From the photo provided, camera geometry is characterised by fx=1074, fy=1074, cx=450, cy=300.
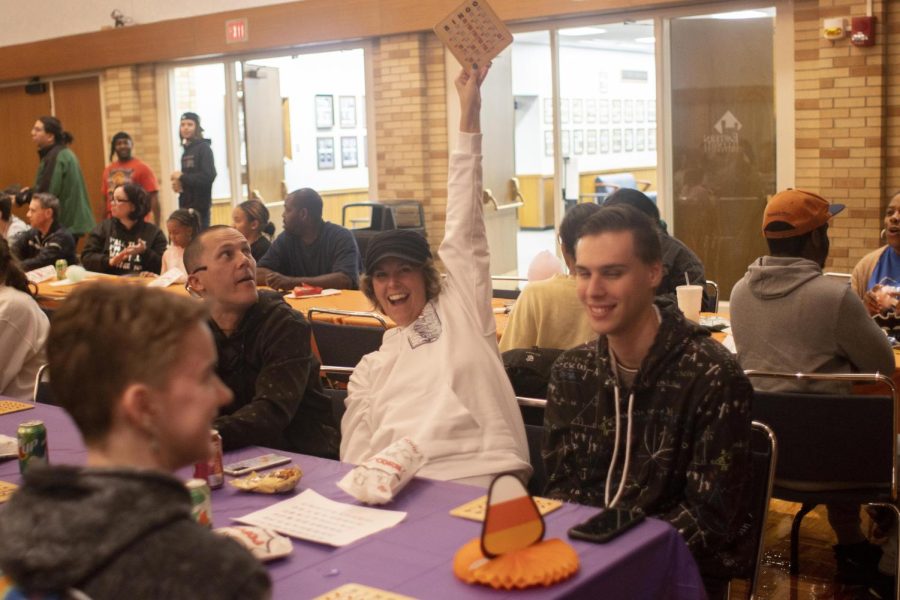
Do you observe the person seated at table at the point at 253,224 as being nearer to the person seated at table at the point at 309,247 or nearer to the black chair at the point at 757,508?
the person seated at table at the point at 309,247

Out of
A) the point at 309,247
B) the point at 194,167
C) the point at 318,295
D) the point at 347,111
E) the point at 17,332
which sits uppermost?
the point at 347,111

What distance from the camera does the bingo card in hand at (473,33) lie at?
3363mm

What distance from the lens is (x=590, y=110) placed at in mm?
14023

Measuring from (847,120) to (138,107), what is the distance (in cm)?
851

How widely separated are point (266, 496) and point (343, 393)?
91 cm

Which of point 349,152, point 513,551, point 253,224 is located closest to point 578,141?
A: point 349,152

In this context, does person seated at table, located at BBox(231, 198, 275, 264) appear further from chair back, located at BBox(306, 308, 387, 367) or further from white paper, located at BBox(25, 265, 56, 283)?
chair back, located at BBox(306, 308, 387, 367)

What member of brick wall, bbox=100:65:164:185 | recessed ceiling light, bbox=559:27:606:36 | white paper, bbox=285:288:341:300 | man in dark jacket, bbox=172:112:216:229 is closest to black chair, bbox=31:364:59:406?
white paper, bbox=285:288:341:300

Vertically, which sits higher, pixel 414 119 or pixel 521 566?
pixel 414 119

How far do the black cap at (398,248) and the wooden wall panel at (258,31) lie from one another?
6.13m

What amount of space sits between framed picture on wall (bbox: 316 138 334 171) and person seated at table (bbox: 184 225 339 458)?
359 inches

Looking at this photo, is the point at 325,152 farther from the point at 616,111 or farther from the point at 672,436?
the point at 672,436

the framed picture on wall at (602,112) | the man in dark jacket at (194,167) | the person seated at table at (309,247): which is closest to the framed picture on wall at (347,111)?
the man in dark jacket at (194,167)

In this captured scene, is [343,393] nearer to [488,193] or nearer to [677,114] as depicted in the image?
[677,114]
